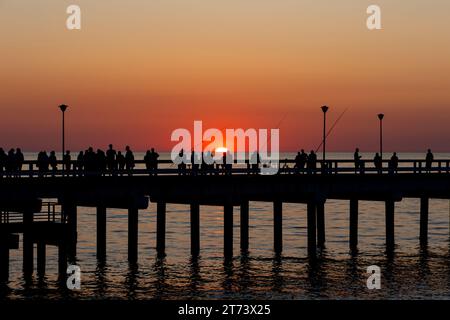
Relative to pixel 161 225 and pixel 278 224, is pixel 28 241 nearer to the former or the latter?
pixel 161 225

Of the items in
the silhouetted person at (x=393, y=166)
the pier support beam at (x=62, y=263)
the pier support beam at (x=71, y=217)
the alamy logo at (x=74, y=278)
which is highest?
the silhouetted person at (x=393, y=166)

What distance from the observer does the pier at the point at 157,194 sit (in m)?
41.5

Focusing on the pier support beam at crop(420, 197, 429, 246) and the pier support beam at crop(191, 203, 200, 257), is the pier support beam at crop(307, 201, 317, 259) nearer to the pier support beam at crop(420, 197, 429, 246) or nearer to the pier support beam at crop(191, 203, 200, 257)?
the pier support beam at crop(191, 203, 200, 257)

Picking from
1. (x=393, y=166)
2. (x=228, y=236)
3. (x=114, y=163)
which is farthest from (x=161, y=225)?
(x=393, y=166)

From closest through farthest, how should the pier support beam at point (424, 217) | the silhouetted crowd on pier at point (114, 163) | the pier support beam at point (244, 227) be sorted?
1. the silhouetted crowd on pier at point (114, 163)
2. the pier support beam at point (244, 227)
3. the pier support beam at point (424, 217)

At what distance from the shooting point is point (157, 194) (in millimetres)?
47938

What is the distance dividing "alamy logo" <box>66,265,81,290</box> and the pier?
72cm

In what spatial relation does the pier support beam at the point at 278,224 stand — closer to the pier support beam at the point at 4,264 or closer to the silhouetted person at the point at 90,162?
the silhouetted person at the point at 90,162

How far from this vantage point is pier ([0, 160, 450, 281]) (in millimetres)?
41531

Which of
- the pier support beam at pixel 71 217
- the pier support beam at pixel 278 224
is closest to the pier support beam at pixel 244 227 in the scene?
the pier support beam at pixel 278 224

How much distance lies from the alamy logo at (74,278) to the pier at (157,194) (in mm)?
723

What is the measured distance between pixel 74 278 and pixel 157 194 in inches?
227

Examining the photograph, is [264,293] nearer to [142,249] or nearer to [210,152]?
[210,152]
